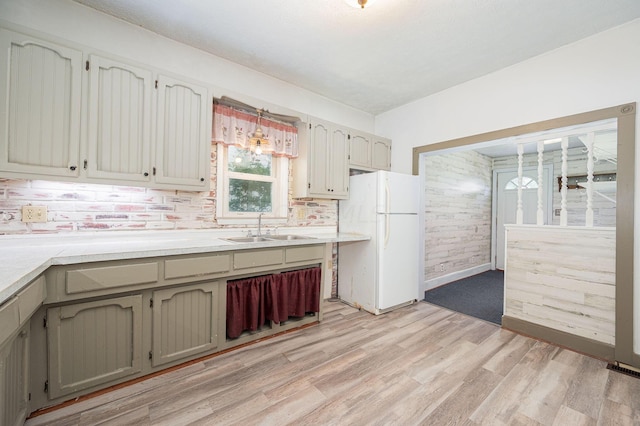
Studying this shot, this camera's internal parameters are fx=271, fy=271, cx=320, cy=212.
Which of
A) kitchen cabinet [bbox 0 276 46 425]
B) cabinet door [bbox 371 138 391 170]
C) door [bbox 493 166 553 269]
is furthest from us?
door [bbox 493 166 553 269]

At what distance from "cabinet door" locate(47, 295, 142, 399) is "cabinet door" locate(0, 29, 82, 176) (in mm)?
936

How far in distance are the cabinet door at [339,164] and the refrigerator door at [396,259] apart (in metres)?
0.59

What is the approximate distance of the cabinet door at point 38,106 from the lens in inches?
64.8

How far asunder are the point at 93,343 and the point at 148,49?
2.35m

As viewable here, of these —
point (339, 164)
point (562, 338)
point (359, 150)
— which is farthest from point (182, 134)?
point (562, 338)

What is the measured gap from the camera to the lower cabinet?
46.4 inches

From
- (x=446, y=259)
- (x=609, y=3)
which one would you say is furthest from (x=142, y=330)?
(x=446, y=259)

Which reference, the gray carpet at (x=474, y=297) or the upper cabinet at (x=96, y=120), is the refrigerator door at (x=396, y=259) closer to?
the gray carpet at (x=474, y=297)

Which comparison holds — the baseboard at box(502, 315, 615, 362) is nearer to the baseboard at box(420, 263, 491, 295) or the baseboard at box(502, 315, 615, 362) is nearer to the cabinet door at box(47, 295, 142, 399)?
the baseboard at box(420, 263, 491, 295)

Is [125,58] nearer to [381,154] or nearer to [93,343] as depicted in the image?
[93,343]

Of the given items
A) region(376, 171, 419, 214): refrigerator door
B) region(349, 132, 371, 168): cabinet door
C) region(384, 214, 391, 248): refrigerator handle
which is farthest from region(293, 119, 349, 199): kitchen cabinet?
region(384, 214, 391, 248): refrigerator handle

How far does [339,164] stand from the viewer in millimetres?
3365

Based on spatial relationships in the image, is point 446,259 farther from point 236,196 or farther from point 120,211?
point 120,211

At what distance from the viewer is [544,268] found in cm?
263
